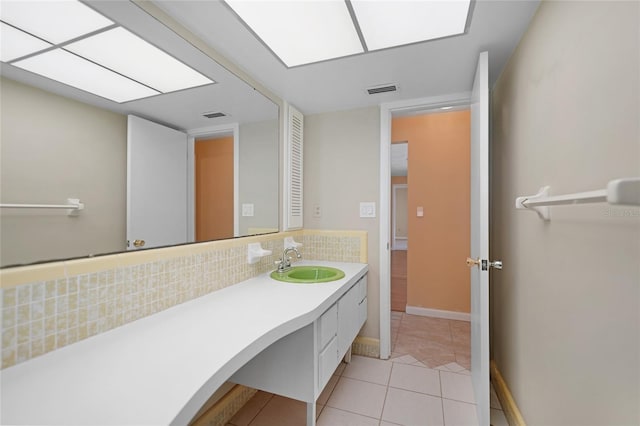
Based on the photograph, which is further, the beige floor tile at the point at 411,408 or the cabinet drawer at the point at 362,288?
the cabinet drawer at the point at 362,288

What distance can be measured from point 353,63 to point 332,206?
1.15 meters

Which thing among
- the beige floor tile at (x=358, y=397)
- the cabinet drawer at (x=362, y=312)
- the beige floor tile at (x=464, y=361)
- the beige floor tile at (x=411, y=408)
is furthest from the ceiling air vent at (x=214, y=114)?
the beige floor tile at (x=464, y=361)

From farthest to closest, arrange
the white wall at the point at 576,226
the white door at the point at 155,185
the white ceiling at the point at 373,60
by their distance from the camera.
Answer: the white ceiling at the point at 373,60 < the white door at the point at 155,185 < the white wall at the point at 576,226

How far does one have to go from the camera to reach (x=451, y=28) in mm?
Answer: 1340

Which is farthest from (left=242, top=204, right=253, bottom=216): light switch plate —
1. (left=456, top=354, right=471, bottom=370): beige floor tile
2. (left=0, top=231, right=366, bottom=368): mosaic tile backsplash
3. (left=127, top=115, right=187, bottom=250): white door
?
(left=456, top=354, right=471, bottom=370): beige floor tile

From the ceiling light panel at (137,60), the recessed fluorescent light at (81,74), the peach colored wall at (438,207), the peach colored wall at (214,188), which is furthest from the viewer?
the peach colored wall at (438,207)

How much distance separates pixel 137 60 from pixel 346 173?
1.60 m

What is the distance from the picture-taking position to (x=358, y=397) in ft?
5.80

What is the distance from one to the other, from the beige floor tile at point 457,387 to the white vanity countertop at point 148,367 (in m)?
1.28

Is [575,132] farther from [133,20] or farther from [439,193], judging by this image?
[439,193]

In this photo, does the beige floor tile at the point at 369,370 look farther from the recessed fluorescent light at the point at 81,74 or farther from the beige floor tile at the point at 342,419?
the recessed fluorescent light at the point at 81,74

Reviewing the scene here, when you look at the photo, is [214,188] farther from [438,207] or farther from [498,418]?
[438,207]

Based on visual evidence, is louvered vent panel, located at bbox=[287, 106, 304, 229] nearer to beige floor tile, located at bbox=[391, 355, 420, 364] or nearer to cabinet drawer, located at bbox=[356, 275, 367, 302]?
cabinet drawer, located at bbox=[356, 275, 367, 302]

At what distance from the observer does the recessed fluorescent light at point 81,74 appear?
0.87 meters
